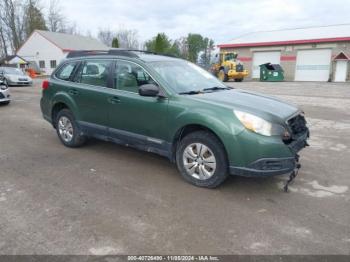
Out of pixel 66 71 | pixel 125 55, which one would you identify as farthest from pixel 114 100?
pixel 66 71

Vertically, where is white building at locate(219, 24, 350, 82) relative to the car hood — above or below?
above

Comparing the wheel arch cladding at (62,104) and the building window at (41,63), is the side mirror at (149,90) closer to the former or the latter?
the wheel arch cladding at (62,104)

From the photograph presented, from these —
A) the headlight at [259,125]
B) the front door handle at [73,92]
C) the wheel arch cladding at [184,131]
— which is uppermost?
the front door handle at [73,92]

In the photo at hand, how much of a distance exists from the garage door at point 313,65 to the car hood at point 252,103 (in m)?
28.4

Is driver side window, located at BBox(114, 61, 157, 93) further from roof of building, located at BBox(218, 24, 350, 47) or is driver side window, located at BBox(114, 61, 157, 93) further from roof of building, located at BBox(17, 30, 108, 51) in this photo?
roof of building, located at BBox(17, 30, 108, 51)

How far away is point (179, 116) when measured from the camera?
4.20 metres

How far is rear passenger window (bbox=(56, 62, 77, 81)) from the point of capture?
19.2 ft

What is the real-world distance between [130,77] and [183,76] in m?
0.84

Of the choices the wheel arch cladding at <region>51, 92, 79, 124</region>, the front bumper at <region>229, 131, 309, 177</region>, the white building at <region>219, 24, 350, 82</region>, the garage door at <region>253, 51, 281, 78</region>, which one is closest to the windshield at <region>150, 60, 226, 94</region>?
the front bumper at <region>229, 131, 309, 177</region>

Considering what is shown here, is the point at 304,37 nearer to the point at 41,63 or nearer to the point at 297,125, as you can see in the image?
the point at 297,125

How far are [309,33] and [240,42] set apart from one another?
7.37 m

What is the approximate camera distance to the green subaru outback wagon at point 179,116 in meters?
3.76

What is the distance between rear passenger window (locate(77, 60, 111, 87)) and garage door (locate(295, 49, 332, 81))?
1139 inches

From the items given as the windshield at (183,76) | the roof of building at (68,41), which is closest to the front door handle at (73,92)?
the windshield at (183,76)
